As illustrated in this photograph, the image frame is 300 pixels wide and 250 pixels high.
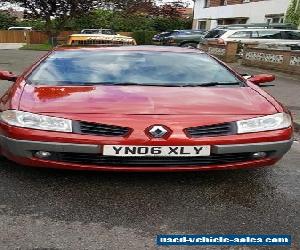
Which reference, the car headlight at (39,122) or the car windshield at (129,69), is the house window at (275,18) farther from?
the car headlight at (39,122)

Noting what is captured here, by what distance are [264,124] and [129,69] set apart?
1549 mm

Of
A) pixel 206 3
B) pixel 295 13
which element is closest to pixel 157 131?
pixel 295 13

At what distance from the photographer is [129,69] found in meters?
4.29

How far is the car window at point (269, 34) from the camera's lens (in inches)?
742

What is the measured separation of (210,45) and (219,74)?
15032mm

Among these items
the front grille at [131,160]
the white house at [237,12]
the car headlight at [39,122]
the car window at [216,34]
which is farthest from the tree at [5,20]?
the front grille at [131,160]

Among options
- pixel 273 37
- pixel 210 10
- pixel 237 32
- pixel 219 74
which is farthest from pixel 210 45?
pixel 210 10

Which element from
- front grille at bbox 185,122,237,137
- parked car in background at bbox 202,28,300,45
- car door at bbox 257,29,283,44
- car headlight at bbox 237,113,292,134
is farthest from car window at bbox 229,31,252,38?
front grille at bbox 185,122,237,137

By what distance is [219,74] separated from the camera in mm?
4414

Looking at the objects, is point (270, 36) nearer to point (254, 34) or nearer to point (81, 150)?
point (254, 34)

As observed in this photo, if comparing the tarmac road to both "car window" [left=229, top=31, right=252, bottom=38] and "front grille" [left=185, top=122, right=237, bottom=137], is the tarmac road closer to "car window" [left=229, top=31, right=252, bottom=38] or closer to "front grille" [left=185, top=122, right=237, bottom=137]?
"front grille" [left=185, top=122, right=237, bottom=137]

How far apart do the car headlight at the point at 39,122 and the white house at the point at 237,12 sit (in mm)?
28483

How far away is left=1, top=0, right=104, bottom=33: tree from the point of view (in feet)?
95.5

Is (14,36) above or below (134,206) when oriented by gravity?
below
